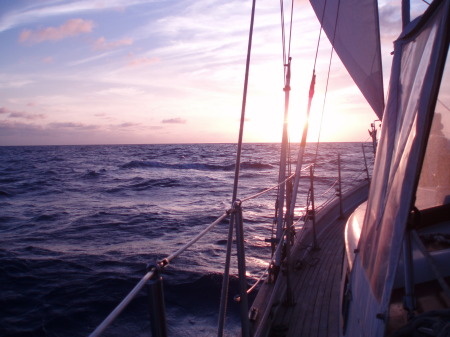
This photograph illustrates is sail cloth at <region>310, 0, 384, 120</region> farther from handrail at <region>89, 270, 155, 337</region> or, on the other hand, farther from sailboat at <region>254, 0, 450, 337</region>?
handrail at <region>89, 270, 155, 337</region>

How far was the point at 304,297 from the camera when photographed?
13.0 ft

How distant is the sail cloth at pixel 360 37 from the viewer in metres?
3.79

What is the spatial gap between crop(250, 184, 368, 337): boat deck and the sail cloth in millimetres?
2107

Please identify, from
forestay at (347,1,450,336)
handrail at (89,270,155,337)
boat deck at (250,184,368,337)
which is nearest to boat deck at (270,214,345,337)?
boat deck at (250,184,368,337)

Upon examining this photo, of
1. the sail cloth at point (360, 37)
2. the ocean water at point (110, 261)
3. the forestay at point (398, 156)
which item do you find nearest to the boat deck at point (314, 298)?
the forestay at point (398, 156)

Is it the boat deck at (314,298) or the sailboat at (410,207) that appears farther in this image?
the boat deck at (314,298)

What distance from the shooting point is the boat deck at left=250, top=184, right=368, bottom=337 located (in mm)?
3305

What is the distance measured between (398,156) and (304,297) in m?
2.75

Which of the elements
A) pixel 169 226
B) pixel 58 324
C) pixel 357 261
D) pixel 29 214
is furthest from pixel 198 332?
pixel 29 214

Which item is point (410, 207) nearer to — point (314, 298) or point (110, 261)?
point (314, 298)

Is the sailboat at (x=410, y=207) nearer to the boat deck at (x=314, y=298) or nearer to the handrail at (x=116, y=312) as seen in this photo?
the boat deck at (x=314, y=298)

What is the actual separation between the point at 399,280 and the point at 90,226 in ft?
40.6

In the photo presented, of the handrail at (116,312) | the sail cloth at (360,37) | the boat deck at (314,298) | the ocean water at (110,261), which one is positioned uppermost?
the sail cloth at (360,37)

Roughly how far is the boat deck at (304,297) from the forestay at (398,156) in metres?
1.23
